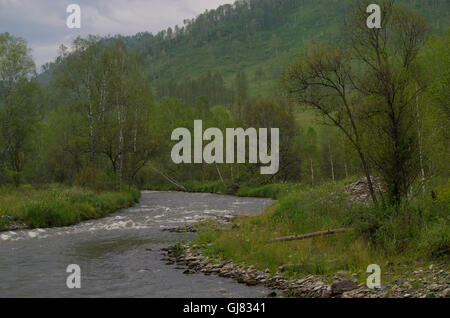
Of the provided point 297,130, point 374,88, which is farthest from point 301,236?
point 297,130

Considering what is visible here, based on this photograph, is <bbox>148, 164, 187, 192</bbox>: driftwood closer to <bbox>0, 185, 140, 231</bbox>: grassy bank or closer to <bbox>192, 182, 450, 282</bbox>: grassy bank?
<bbox>0, 185, 140, 231</bbox>: grassy bank

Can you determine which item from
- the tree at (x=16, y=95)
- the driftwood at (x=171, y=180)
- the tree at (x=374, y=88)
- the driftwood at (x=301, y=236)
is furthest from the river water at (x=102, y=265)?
the driftwood at (x=171, y=180)

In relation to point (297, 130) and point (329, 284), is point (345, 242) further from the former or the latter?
point (297, 130)

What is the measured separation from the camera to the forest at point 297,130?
1394cm

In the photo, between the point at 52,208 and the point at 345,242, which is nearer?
the point at 345,242

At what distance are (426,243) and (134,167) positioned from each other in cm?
3550

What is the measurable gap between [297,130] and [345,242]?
4547cm

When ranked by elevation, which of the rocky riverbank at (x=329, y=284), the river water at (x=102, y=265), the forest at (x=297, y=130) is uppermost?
the forest at (x=297, y=130)

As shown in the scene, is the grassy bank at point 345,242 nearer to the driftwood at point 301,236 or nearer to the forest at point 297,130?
the forest at point 297,130

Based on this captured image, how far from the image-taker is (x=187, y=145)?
232 feet

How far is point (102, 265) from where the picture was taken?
14.7 metres

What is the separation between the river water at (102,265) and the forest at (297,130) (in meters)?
2.39

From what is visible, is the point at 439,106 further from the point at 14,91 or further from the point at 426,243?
the point at 14,91

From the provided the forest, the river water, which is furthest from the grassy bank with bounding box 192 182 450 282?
the river water
